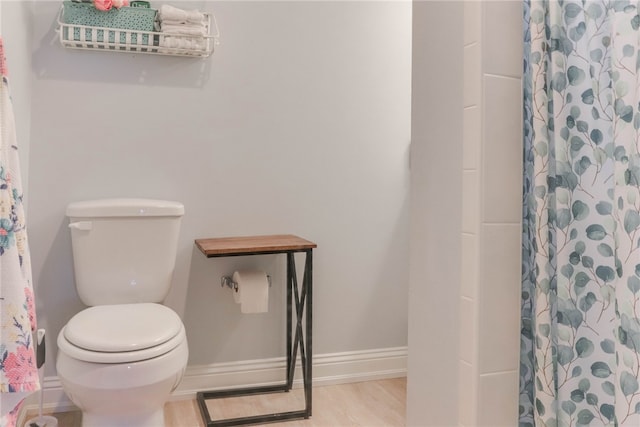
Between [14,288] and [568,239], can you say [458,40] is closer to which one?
[568,239]

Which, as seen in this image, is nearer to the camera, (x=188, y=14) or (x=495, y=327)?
(x=495, y=327)

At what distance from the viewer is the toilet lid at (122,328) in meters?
1.59

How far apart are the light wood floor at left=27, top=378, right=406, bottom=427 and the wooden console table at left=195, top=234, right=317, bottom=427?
0.04 m

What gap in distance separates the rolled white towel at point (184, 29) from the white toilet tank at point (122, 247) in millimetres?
757

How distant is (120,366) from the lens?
1566 mm

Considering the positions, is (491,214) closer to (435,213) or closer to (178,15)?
(435,213)

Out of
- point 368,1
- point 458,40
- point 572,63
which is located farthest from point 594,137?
point 368,1

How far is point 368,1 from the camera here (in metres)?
2.60

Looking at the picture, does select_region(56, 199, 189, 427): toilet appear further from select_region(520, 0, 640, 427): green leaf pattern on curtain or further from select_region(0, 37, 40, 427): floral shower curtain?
select_region(520, 0, 640, 427): green leaf pattern on curtain

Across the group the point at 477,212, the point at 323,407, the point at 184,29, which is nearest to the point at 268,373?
the point at 323,407

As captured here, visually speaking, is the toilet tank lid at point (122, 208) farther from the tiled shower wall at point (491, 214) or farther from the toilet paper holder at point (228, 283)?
the tiled shower wall at point (491, 214)

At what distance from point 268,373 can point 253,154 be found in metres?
1.11

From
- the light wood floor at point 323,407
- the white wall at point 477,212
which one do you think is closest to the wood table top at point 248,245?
the light wood floor at point 323,407

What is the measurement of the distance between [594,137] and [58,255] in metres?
2.15
